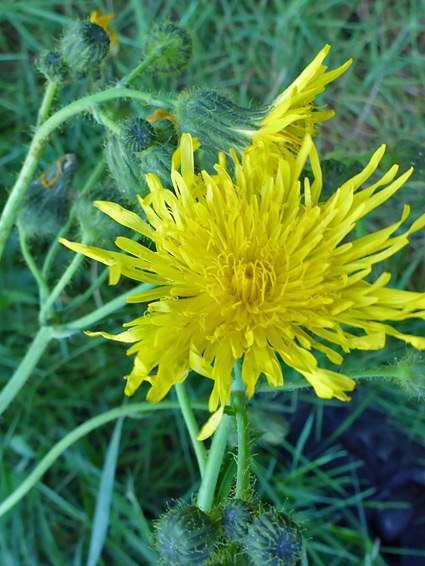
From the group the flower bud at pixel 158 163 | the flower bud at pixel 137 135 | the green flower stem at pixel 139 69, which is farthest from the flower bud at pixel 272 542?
the green flower stem at pixel 139 69

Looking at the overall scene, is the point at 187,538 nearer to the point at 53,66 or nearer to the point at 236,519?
the point at 236,519

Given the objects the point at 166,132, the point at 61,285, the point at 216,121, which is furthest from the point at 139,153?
the point at 61,285

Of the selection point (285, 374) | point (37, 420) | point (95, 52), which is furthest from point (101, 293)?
point (95, 52)

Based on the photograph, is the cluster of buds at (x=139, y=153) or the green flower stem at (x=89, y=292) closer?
the cluster of buds at (x=139, y=153)

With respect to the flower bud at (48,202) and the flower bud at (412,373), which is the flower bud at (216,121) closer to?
the flower bud at (48,202)

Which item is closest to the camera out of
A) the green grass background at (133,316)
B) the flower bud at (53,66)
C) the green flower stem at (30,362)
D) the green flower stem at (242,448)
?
the green flower stem at (242,448)

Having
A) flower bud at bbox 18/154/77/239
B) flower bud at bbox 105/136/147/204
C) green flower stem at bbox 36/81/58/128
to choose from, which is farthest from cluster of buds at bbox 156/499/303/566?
green flower stem at bbox 36/81/58/128
